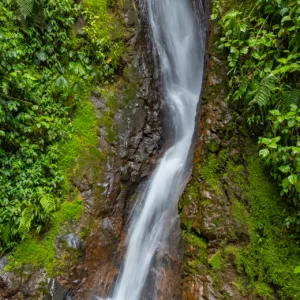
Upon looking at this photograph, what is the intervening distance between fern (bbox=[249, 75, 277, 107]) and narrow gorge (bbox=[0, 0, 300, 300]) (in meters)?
0.02

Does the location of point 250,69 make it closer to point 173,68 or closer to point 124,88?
point 124,88

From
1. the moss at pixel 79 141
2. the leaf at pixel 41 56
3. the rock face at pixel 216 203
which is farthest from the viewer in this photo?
the leaf at pixel 41 56

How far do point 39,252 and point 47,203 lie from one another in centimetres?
78

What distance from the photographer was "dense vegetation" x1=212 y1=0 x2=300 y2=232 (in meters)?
3.13

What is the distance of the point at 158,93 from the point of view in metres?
6.82

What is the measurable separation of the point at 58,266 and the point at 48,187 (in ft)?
4.16

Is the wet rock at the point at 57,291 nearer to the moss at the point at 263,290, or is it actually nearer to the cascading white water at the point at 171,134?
the cascading white water at the point at 171,134

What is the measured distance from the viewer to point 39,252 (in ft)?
13.4

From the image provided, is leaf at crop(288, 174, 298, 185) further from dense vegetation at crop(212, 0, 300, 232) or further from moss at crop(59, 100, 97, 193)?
moss at crop(59, 100, 97, 193)

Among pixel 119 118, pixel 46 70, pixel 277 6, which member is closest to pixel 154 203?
pixel 119 118

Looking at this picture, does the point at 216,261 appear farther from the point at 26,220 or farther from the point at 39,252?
the point at 26,220

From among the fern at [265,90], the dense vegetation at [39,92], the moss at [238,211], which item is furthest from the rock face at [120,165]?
the fern at [265,90]

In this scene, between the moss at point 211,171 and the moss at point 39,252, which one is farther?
the moss at point 211,171

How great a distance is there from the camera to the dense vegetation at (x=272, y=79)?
3131mm
